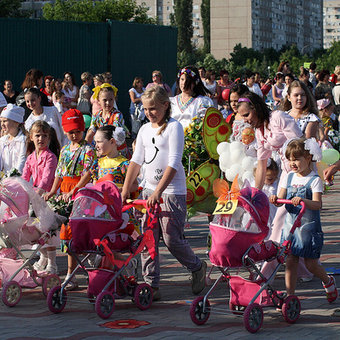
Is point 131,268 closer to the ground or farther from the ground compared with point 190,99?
closer to the ground

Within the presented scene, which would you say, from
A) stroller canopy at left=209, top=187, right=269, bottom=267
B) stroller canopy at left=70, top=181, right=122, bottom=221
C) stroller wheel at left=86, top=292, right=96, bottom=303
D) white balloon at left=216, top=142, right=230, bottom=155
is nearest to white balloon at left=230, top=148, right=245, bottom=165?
white balloon at left=216, top=142, right=230, bottom=155

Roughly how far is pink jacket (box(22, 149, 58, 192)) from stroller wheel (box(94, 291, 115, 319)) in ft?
6.86

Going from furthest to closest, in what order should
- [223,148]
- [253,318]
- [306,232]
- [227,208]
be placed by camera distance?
[223,148] < [306,232] < [227,208] < [253,318]

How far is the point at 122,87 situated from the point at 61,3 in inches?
2607

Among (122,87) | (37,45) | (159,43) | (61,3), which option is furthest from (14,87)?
(61,3)

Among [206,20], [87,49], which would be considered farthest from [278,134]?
[206,20]

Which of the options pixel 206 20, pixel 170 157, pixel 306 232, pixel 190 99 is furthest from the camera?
pixel 206 20

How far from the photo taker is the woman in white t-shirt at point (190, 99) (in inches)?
382

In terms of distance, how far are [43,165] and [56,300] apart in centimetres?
210

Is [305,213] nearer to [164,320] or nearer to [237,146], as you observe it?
[164,320]

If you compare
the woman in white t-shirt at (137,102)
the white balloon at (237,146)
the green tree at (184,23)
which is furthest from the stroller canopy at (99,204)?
→ the green tree at (184,23)

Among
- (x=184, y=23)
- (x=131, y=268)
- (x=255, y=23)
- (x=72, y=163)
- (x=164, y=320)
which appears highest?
(x=255, y=23)

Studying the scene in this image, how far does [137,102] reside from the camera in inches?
834

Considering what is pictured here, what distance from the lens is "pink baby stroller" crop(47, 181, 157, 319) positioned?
663 cm
